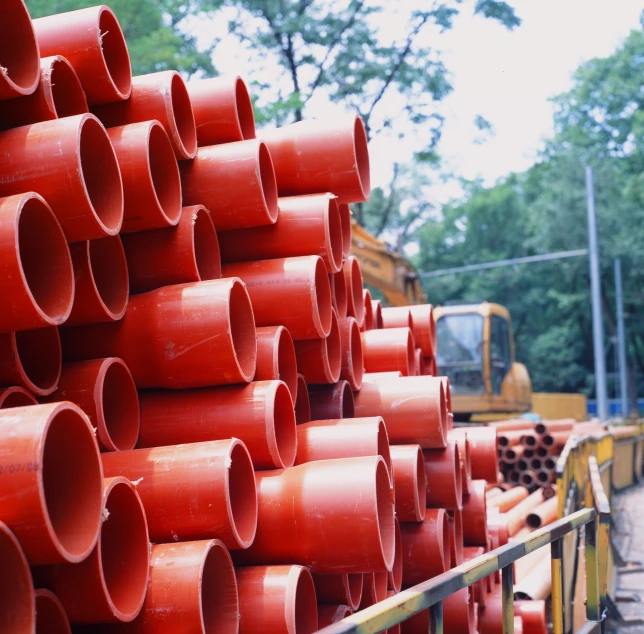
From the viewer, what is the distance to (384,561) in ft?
9.78

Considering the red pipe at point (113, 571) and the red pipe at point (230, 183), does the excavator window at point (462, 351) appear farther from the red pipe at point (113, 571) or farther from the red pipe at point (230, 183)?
the red pipe at point (113, 571)

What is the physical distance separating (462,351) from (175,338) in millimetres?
14715

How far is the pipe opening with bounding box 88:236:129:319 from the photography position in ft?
9.91

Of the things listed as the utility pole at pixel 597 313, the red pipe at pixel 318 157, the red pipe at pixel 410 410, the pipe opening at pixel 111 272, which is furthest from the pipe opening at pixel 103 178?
the utility pole at pixel 597 313

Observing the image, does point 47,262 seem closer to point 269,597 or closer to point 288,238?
point 269,597

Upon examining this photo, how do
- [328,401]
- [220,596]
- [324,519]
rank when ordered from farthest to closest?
[328,401] → [324,519] → [220,596]

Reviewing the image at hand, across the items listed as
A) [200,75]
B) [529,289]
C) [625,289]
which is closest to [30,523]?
[200,75]

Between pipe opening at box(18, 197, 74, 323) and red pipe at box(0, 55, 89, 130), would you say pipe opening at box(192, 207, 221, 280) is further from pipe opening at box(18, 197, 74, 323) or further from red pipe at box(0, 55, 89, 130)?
pipe opening at box(18, 197, 74, 323)

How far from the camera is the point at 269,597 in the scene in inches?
110

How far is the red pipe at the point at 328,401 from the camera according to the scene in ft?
13.0

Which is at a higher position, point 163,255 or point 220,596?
point 163,255

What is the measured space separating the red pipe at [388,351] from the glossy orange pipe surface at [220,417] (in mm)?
1626

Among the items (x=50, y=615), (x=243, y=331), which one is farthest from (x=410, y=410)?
(x=50, y=615)

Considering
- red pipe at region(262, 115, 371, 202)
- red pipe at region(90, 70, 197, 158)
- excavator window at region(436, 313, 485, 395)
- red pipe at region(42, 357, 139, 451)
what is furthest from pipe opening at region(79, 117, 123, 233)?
excavator window at region(436, 313, 485, 395)
